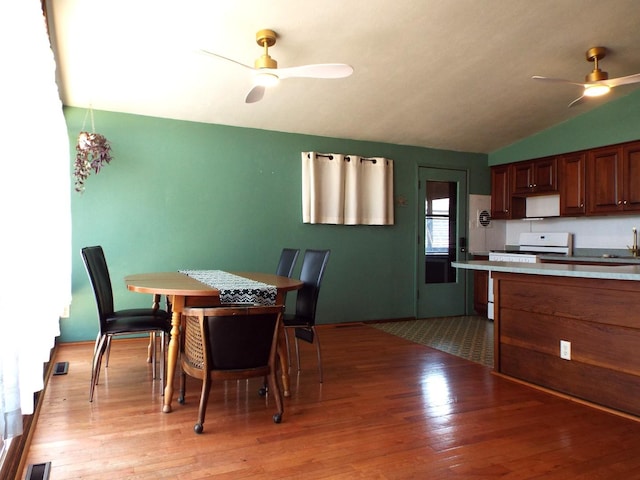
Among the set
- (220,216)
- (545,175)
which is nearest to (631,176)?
(545,175)

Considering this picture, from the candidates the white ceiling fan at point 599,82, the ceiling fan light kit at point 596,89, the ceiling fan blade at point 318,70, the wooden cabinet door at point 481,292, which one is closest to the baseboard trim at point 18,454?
the ceiling fan blade at point 318,70

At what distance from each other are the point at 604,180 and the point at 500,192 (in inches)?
57.6

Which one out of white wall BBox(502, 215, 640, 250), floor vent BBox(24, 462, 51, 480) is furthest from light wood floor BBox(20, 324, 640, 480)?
white wall BBox(502, 215, 640, 250)

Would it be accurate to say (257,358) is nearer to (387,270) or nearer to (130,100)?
(130,100)

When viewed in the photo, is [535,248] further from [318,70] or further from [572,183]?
[318,70]

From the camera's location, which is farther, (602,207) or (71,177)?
(602,207)

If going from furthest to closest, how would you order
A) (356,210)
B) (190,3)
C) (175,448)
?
(356,210)
(190,3)
(175,448)

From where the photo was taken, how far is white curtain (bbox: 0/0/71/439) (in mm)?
1396

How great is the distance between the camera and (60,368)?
139 inches

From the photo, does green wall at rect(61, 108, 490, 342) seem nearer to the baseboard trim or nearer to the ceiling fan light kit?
the baseboard trim

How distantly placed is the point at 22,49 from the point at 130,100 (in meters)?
2.81

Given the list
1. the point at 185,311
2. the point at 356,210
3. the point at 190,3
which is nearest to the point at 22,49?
the point at 185,311

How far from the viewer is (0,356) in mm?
1334

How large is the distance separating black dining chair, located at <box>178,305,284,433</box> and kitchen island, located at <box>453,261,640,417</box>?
68.9 inches
